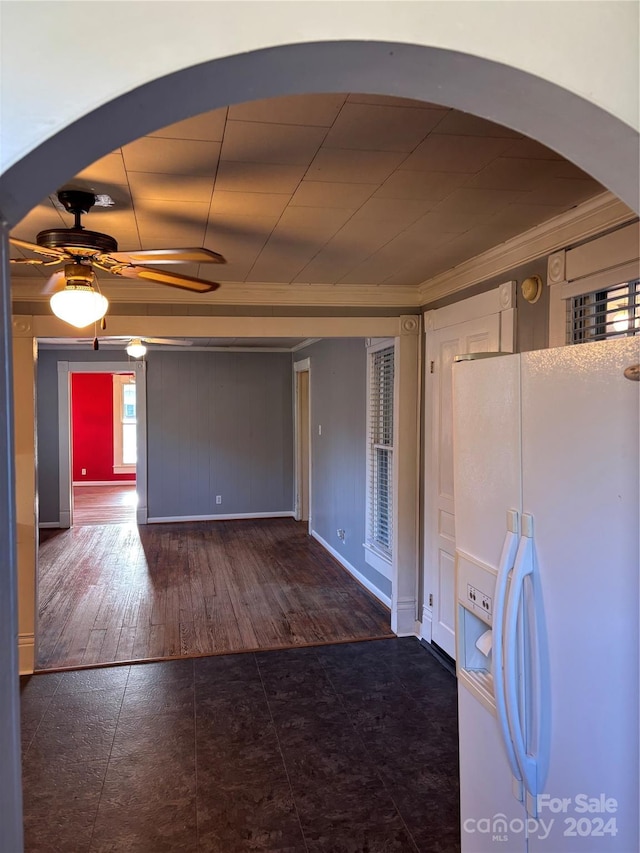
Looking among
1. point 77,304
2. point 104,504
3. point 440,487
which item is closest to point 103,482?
point 104,504

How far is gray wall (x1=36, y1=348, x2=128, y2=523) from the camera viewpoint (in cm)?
757

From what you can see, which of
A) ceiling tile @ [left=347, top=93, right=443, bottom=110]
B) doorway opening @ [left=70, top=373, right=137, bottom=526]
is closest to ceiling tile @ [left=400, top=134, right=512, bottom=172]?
ceiling tile @ [left=347, top=93, right=443, bottom=110]

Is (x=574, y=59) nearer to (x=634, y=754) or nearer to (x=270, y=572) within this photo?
(x=634, y=754)

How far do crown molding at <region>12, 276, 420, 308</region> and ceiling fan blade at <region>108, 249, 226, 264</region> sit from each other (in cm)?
155

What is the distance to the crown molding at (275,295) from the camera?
374 centimetres

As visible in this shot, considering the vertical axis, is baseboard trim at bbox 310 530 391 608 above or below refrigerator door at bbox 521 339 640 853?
below

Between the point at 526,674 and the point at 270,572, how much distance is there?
4.50 metres

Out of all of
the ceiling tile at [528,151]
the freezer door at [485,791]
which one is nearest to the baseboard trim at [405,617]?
the freezer door at [485,791]

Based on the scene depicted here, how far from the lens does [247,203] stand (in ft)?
7.60

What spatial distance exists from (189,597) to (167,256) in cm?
348

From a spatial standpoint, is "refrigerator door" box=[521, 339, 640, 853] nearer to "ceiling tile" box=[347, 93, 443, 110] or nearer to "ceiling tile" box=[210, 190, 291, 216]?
"ceiling tile" box=[347, 93, 443, 110]

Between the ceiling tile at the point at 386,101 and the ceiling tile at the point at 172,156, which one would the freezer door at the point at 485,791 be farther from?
the ceiling tile at the point at 172,156

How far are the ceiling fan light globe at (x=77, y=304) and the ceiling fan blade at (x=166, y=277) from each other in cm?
23

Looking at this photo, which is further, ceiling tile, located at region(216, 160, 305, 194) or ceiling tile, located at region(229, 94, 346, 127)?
ceiling tile, located at region(216, 160, 305, 194)
